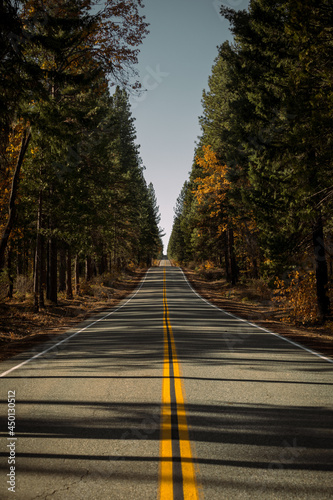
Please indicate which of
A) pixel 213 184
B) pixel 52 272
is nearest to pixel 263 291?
pixel 213 184

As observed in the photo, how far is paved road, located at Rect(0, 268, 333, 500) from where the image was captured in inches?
132

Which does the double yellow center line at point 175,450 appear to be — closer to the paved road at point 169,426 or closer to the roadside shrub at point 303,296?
the paved road at point 169,426

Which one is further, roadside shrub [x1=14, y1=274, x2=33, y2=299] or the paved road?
roadside shrub [x1=14, y1=274, x2=33, y2=299]

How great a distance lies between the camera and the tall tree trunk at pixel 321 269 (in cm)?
1430

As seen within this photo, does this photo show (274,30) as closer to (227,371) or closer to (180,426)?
(227,371)

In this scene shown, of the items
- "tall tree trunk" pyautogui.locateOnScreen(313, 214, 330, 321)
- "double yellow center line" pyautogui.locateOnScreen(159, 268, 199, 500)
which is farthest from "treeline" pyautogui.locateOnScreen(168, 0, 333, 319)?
"double yellow center line" pyautogui.locateOnScreen(159, 268, 199, 500)

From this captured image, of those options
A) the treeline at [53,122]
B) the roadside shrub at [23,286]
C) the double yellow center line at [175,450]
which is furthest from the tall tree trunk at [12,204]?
the roadside shrub at [23,286]

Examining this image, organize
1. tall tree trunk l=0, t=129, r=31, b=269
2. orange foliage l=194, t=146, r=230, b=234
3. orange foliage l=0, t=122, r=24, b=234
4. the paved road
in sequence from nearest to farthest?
1. the paved road
2. tall tree trunk l=0, t=129, r=31, b=269
3. orange foliage l=0, t=122, r=24, b=234
4. orange foliage l=194, t=146, r=230, b=234

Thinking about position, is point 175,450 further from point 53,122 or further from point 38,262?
point 38,262

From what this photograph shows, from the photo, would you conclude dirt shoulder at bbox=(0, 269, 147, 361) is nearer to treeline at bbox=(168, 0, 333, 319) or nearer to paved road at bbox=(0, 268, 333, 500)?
paved road at bbox=(0, 268, 333, 500)

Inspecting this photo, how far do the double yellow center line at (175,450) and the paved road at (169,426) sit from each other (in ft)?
0.04

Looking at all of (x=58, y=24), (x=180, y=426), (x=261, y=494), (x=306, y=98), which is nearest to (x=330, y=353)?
(x=180, y=426)

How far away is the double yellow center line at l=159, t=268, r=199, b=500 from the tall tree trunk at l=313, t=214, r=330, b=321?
32.5ft

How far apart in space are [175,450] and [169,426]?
0.62 meters
